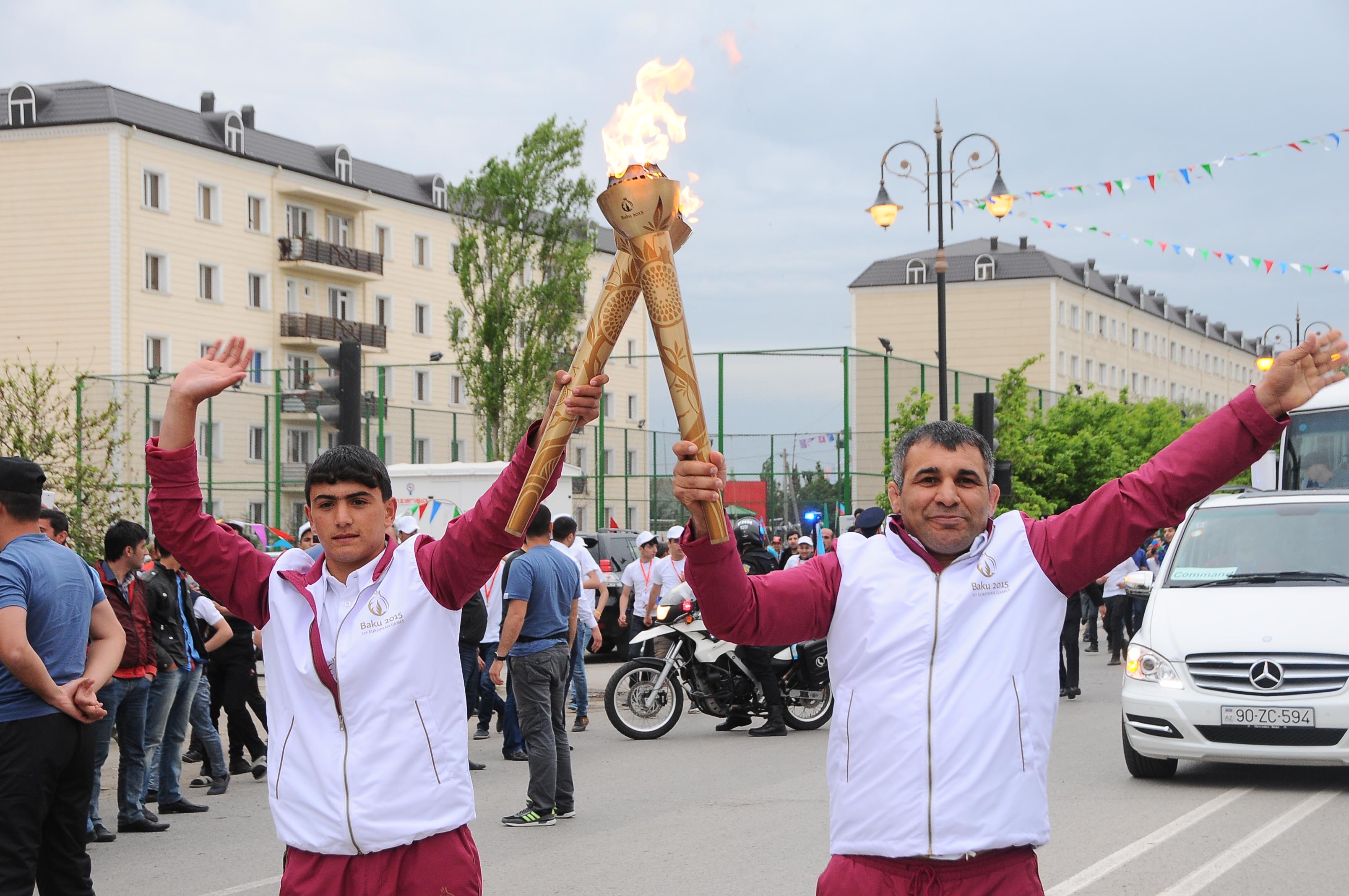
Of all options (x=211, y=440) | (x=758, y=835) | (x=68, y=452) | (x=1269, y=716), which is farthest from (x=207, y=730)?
(x=211, y=440)

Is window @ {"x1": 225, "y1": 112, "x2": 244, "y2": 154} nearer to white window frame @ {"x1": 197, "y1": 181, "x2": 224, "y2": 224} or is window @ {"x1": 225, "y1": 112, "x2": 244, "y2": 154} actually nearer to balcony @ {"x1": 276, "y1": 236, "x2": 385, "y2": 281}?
white window frame @ {"x1": 197, "y1": 181, "x2": 224, "y2": 224}

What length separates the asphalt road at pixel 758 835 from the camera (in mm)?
7352

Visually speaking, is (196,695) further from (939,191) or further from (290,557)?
(939,191)

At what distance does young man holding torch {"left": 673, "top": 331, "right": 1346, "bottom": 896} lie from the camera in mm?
3346

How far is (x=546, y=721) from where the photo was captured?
9.10m

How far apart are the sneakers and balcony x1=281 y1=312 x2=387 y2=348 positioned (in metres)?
41.7

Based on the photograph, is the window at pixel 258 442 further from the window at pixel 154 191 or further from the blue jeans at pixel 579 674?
the blue jeans at pixel 579 674

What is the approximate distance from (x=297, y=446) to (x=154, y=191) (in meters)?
17.0

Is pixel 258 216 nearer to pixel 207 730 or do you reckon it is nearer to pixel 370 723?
pixel 207 730

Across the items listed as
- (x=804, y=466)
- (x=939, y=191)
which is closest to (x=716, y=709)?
(x=939, y=191)

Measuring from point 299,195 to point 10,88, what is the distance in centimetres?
937

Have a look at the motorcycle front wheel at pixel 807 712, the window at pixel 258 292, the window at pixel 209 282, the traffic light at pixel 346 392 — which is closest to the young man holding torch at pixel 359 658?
the traffic light at pixel 346 392

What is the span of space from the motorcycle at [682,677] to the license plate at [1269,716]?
450 cm

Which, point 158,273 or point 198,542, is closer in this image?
point 198,542
